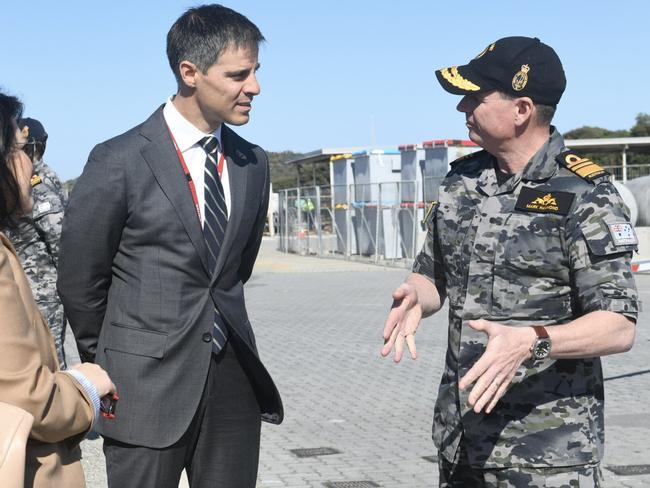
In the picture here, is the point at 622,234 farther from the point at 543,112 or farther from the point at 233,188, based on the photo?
the point at 233,188

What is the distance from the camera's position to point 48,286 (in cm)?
738

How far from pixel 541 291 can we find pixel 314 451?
4.44 meters

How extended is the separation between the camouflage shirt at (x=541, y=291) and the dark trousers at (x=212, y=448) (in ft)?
2.52

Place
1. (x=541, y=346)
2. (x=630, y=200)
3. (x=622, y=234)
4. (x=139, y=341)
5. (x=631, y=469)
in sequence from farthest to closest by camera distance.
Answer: (x=630, y=200) < (x=631, y=469) < (x=139, y=341) < (x=622, y=234) < (x=541, y=346)

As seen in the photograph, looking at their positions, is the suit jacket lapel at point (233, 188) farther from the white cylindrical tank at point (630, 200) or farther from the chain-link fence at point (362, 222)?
the white cylindrical tank at point (630, 200)

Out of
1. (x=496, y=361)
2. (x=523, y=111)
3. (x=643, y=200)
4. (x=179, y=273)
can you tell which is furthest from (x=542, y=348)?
(x=643, y=200)

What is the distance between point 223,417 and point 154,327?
408 millimetres

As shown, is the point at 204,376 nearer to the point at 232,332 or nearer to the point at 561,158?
the point at 232,332

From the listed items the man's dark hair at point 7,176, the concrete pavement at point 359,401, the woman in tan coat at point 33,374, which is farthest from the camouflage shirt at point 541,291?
the concrete pavement at point 359,401

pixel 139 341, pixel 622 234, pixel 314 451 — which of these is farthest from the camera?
pixel 314 451

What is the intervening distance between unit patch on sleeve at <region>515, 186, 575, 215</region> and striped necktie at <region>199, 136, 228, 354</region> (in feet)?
3.38

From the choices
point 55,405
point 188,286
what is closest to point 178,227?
point 188,286

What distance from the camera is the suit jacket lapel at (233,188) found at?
13.1 ft

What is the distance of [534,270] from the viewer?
3.48 metres
